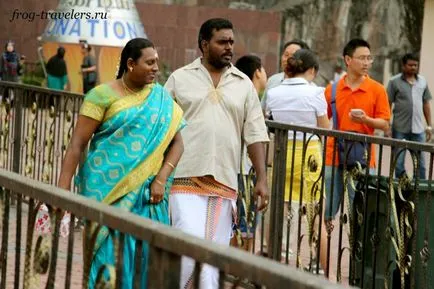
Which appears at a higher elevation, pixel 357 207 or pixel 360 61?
pixel 360 61

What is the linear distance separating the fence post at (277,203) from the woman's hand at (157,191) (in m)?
2.29

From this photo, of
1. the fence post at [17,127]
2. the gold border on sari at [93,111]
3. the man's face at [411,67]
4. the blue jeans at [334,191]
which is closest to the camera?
the gold border on sari at [93,111]

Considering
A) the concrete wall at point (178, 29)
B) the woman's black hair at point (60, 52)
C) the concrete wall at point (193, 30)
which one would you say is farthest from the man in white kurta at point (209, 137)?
the concrete wall at point (193, 30)

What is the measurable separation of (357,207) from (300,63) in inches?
76.4

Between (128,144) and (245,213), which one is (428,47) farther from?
(128,144)

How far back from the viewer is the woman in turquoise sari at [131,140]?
6625 millimetres

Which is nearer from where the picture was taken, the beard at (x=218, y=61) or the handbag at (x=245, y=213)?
the beard at (x=218, y=61)

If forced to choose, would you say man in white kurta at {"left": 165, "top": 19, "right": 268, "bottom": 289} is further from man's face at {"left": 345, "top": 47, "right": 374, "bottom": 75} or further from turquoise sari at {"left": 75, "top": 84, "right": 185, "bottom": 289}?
man's face at {"left": 345, "top": 47, "right": 374, "bottom": 75}

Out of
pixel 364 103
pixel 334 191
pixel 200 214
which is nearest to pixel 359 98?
pixel 364 103

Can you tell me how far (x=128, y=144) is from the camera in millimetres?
6633

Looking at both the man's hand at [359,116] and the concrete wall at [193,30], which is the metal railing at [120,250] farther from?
the concrete wall at [193,30]

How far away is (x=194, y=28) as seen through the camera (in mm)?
35062

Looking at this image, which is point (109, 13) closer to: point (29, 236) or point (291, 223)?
point (291, 223)

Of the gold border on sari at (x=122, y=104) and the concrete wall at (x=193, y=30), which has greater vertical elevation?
the gold border on sari at (x=122, y=104)
